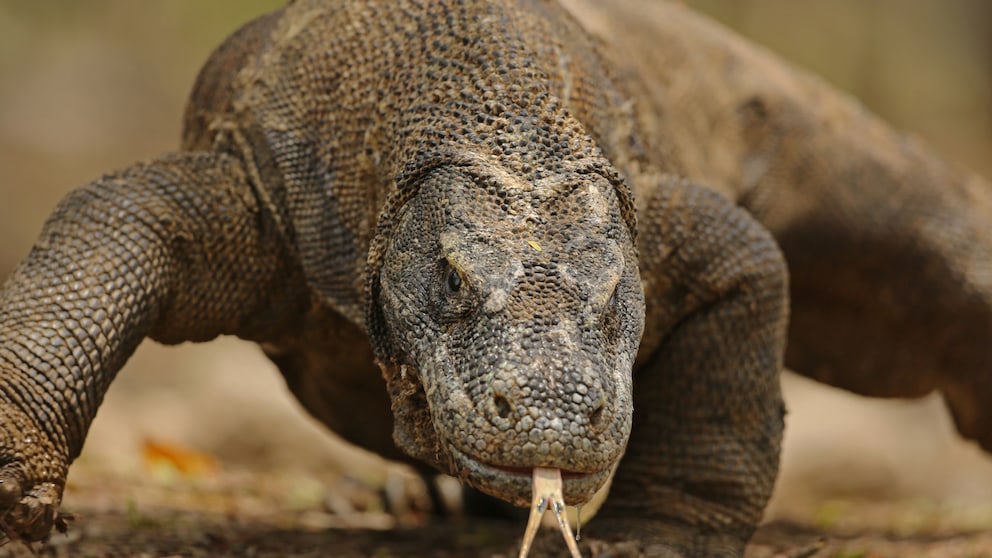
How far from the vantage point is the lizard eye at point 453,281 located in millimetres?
3207

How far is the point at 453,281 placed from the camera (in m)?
3.23

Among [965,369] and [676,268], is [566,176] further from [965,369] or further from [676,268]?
[965,369]

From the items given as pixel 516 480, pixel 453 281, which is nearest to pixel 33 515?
pixel 453 281

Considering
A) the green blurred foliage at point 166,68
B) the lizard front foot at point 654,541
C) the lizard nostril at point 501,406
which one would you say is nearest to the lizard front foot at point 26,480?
the lizard nostril at point 501,406

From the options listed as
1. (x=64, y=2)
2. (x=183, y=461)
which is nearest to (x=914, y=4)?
(x=64, y=2)

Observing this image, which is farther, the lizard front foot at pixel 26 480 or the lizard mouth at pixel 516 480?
the lizard front foot at pixel 26 480

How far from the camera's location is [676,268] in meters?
4.54

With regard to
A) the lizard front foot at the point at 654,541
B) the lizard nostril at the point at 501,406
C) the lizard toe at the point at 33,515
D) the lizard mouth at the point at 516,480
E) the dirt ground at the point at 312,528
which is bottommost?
the dirt ground at the point at 312,528

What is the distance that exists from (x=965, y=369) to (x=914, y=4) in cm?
1039

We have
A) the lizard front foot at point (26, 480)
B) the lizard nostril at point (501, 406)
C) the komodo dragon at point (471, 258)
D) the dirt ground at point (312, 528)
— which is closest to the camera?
the lizard nostril at point (501, 406)

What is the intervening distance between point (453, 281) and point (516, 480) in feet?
1.88

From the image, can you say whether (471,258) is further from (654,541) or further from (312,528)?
(312,528)

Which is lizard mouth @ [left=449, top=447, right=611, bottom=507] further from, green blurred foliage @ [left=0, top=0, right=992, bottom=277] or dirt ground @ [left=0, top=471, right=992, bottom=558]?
green blurred foliage @ [left=0, top=0, right=992, bottom=277]

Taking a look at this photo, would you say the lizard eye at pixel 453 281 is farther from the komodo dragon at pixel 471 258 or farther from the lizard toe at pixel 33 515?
the lizard toe at pixel 33 515
